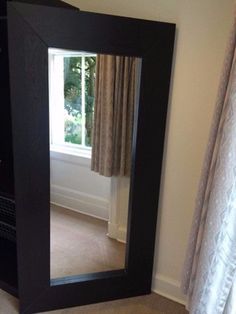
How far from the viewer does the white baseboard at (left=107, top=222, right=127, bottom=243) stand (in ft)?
6.02

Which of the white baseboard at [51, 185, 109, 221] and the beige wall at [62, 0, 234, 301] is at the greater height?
the beige wall at [62, 0, 234, 301]

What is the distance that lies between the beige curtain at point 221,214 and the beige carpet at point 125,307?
0.71 meters

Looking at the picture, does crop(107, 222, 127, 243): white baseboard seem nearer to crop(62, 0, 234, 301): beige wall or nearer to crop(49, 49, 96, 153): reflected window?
crop(62, 0, 234, 301): beige wall

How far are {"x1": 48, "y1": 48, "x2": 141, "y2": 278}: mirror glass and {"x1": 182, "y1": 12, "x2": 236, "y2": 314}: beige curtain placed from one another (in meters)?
0.56

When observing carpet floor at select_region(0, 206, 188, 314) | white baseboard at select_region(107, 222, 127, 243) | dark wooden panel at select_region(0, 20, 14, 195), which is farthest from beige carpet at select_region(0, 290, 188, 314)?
dark wooden panel at select_region(0, 20, 14, 195)

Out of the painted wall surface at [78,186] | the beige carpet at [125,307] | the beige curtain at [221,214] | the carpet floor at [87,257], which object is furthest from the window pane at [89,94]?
the beige carpet at [125,307]

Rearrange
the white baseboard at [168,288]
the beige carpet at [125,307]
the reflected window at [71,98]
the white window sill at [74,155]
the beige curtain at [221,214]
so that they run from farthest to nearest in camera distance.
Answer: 1. the white baseboard at [168,288]
2. the beige carpet at [125,307]
3. the white window sill at [74,155]
4. the reflected window at [71,98]
5. the beige curtain at [221,214]

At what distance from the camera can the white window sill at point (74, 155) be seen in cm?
161

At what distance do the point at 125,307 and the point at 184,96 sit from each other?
1315 millimetres

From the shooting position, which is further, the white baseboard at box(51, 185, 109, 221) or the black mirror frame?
the white baseboard at box(51, 185, 109, 221)

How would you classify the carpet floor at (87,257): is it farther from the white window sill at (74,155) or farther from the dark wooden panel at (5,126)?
the dark wooden panel at (5,126)

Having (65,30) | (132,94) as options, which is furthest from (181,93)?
(65,30)

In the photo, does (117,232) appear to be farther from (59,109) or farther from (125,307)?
(59,109)

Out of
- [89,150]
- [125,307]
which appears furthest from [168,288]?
[89,150]
